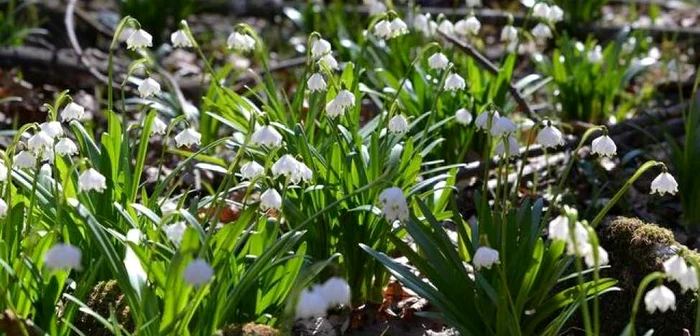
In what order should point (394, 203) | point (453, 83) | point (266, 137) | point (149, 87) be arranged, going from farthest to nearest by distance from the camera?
point (453, 83) → point (149, 87) → point (266, 137) → point (394, 203)

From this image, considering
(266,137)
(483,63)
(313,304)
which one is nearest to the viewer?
(313,304)

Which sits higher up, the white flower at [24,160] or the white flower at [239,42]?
the white flower at [239,42]

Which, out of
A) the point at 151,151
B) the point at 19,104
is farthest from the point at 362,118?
the point at 19,104

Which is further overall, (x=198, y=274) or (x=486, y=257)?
(x=486, y=257)

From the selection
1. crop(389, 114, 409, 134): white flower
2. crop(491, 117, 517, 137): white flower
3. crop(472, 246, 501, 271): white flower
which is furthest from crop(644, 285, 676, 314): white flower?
crop(389, 114, 409, 134): white flower

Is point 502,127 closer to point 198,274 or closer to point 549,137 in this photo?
point 549,137

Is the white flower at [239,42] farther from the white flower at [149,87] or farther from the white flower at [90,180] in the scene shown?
the white flower at [90,180]

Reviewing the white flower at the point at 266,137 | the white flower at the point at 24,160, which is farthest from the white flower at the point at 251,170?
the white flower at the point at 24,160

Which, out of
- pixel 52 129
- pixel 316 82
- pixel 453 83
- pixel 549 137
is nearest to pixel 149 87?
pixel 52 129

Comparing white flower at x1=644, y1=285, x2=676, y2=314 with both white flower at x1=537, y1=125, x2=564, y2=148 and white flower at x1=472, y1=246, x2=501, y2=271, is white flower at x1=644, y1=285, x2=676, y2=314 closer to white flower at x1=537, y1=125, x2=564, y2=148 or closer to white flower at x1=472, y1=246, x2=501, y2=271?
white flower at x1=472, y1=246, x2=501, y2=271

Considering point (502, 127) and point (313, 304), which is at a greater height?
→ point (502, 127)
